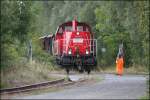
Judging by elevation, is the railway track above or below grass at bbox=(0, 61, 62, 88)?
below

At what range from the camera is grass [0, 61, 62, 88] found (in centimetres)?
2457

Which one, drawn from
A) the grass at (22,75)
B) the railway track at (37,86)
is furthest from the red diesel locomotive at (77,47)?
the railway track at (37,86)

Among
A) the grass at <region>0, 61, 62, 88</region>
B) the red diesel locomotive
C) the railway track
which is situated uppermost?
the red diesel locomotive

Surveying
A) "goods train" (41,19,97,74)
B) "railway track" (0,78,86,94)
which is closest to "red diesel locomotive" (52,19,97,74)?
"goods train" (41,19,97,74)

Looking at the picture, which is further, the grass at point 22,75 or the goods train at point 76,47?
the goods train at point 76,47

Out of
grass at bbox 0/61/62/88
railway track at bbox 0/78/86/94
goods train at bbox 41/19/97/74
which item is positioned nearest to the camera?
railway track at bbox 0/78/86/94

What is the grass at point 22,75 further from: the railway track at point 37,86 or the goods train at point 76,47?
the goods train at point 76,47

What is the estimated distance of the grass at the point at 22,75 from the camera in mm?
24572

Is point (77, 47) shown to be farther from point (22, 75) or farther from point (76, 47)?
point (22, 75)

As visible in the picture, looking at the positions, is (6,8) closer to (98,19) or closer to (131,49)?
(131,49)

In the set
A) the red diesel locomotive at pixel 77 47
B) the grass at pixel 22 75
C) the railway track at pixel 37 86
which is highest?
the red diesel locomotive at pixel 77 47

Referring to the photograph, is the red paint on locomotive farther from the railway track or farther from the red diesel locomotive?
the railway track

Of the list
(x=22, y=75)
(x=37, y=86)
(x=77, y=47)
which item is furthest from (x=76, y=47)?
(x=37, y=86)

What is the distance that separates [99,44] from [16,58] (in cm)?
2969
